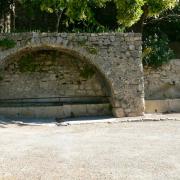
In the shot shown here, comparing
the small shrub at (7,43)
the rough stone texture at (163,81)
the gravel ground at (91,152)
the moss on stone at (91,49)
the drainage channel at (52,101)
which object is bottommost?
the gravel ground at (91,152)

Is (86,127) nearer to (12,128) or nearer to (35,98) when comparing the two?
(12,128)

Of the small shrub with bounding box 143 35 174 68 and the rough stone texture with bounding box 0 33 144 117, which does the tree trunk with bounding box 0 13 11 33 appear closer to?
the rough stone texture with bounding box 0 33 144 117

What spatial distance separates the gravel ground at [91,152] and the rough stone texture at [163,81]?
11.3 ft

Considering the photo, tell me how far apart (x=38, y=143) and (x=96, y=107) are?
16.5ft

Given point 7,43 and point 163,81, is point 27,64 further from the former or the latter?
point 163,81

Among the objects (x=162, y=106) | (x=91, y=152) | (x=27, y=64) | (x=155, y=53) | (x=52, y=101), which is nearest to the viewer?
(x=91, y=152)

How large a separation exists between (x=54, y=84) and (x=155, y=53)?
3894mm

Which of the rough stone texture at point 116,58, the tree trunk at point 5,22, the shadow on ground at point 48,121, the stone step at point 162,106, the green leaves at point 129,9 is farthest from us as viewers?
the tree trunk at point 5,22

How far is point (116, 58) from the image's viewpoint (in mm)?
13812

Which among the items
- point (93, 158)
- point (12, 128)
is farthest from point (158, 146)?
point (12, 128)

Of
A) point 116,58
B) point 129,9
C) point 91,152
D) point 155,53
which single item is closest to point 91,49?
point 116,58

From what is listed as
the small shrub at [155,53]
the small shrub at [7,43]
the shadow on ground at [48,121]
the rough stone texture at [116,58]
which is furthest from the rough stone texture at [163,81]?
the small shrub at [7,43]

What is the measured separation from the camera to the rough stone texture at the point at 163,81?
15.8 m

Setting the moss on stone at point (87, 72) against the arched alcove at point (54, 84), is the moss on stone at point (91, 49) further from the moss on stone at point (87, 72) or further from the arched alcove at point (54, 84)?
the moss on stone at point (87, 72)
